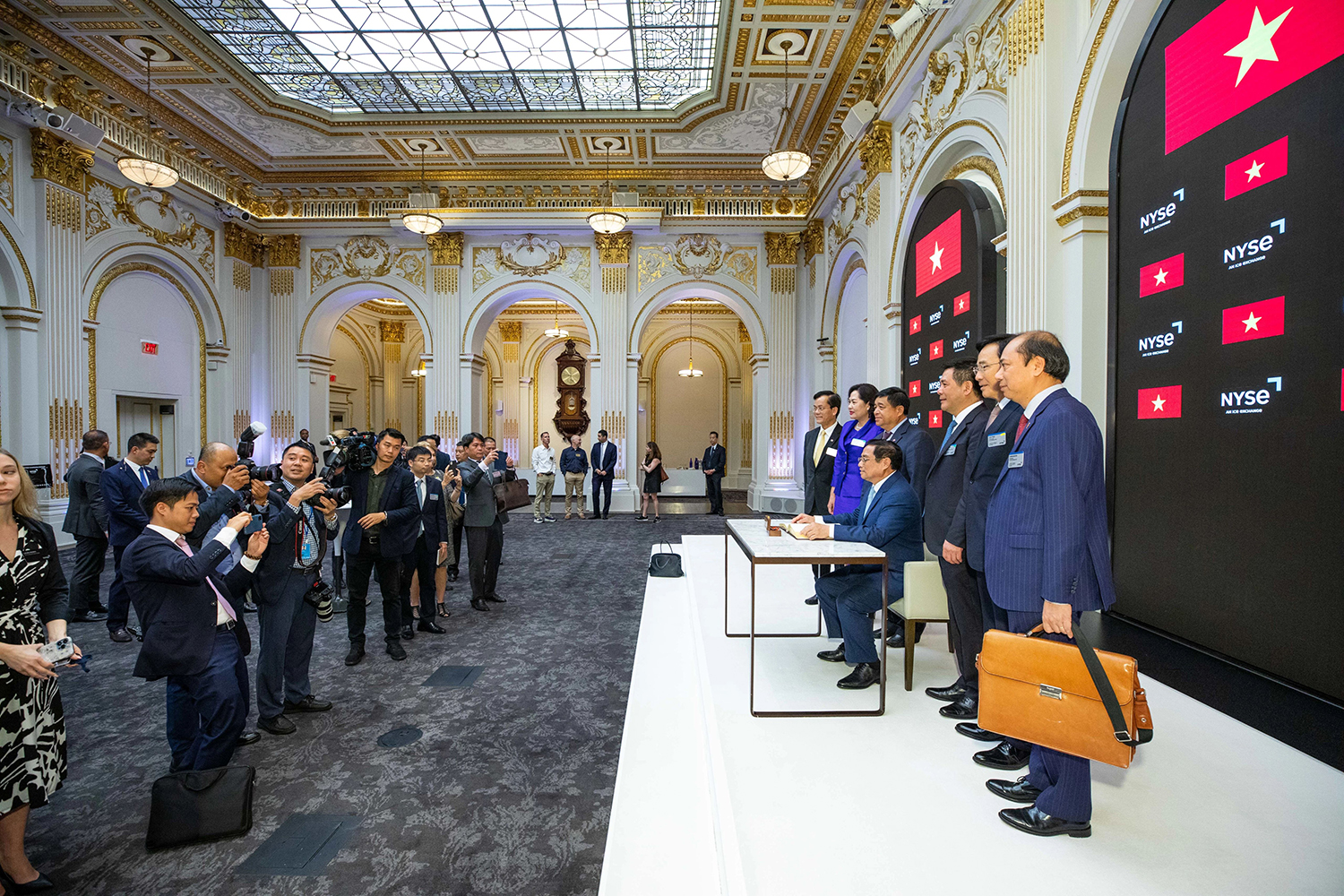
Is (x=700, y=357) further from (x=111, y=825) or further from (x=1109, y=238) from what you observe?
(x=111, y=825)

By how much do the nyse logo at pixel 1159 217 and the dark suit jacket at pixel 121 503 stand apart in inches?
267

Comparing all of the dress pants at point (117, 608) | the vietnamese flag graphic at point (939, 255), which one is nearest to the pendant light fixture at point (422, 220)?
the dress pants at point (117, 608)

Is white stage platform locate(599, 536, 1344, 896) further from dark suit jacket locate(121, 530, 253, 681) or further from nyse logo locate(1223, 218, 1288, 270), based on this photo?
nyse logo locate(1223, 218, 1288, 270)

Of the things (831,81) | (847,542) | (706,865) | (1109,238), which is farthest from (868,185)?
(706,865)

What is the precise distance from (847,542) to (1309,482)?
1.93 meters

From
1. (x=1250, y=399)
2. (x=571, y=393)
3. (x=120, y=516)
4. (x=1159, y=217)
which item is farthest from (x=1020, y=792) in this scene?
(x=571, y=393)

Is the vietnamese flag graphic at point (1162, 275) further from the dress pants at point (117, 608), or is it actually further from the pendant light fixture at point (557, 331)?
the pendant light fixture at point (557, 331)

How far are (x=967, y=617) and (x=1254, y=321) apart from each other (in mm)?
1926

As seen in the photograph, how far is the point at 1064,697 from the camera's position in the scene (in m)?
1.73

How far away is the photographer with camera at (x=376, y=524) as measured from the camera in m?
3.81

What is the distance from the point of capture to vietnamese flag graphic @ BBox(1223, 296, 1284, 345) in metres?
2.77

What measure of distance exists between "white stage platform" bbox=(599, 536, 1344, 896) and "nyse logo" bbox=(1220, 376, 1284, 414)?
1.36 metres

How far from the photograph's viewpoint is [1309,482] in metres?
2.65

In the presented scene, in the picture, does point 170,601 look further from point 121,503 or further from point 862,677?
point 121,503
